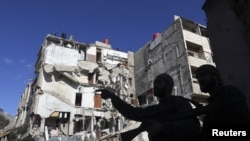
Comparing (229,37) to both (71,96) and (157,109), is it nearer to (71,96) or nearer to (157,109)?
(157,109)

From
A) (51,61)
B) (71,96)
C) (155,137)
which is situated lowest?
(155,137)

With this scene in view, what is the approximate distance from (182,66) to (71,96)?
15.5 m

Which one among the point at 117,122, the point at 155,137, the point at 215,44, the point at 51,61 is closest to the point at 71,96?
the point at 51,61

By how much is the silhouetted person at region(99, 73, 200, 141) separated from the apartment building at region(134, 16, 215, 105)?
22437mm

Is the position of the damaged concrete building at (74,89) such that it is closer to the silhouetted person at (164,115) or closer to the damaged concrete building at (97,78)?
the damaged concrete building at (97,78)

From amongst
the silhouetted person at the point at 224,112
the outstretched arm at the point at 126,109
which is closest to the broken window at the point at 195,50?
the outstretched arm at the point at 126,109

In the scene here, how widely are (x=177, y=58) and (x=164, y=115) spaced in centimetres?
2619

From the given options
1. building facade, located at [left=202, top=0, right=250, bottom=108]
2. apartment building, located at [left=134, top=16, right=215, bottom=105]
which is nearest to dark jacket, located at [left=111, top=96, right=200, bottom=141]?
building facade, located at [left=202, top=0, right=250, bottom=108]

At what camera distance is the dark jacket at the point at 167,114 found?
2.24 m

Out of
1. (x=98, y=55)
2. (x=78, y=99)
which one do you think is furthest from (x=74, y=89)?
(x=98, y=55)

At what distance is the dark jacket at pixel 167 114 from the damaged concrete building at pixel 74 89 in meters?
24.4

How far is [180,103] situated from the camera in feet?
8.51

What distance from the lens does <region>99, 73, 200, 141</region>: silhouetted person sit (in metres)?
2.23

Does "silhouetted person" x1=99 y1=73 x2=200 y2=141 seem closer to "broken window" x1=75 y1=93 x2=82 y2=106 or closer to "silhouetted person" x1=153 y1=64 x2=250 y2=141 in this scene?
"silhouetted person" x1=153 y1=64 x2=250 y2=141
